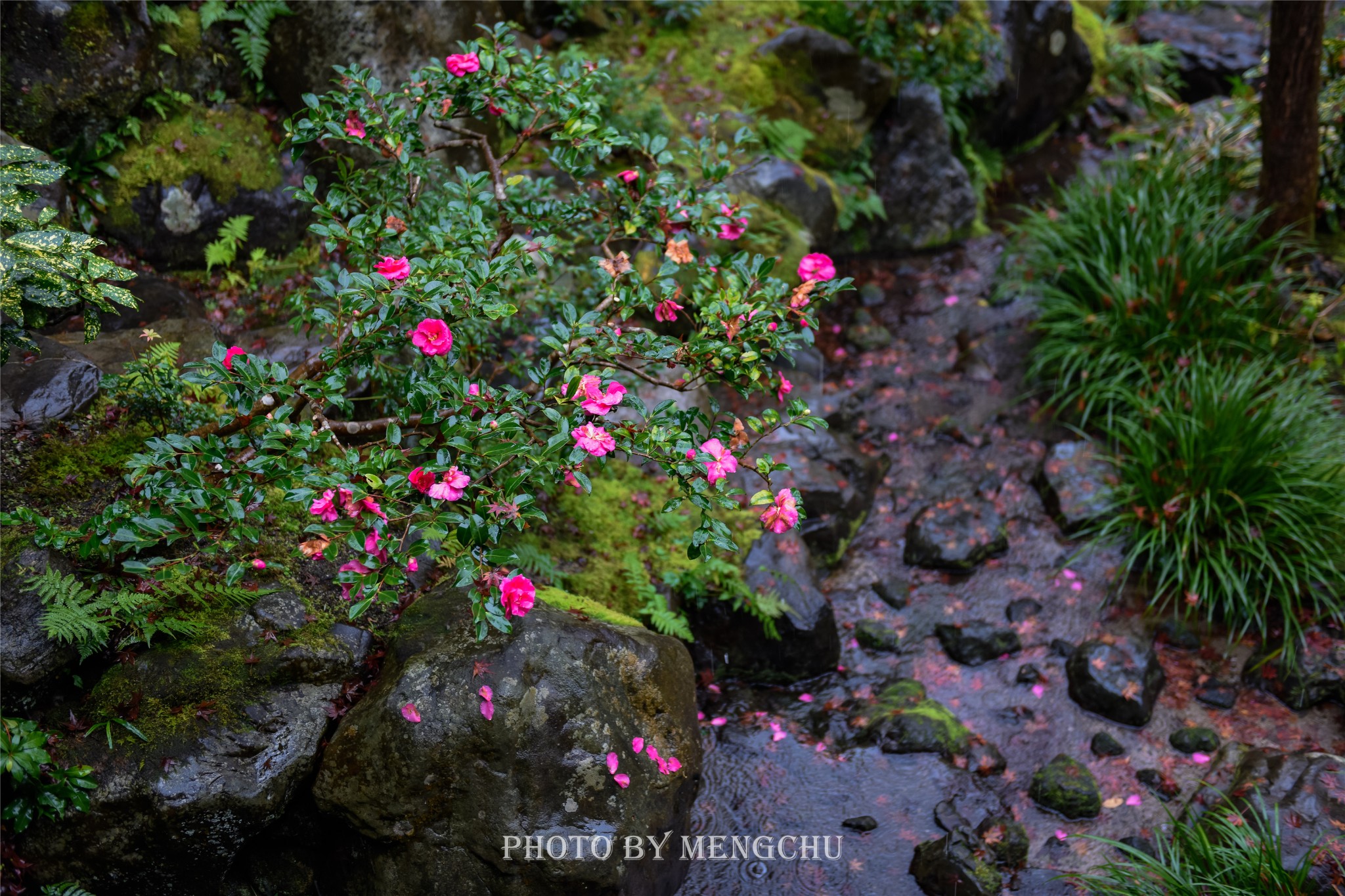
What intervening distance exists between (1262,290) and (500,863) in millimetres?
5924

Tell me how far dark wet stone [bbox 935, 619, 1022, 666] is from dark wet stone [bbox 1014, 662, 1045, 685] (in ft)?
0.46

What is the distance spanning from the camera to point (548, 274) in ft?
14.5

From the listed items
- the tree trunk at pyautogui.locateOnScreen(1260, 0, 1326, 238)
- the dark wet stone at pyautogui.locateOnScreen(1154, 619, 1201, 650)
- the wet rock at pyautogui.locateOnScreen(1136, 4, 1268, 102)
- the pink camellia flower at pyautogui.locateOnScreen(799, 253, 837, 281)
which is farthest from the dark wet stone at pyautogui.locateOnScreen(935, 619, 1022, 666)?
the wet rock at pyautogui.locateOnScreen(1136, 4, 1268, 102)

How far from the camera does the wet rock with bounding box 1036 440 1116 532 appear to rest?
16.7ft

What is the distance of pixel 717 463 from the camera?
2.70m

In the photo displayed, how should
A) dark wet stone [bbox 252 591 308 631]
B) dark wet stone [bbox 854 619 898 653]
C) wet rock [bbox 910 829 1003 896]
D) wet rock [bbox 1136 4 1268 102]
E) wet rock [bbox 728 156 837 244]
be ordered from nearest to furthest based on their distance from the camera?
dark wet stone [bbox 252 591 308 631] → wet rock [bbox 910 829 1003 896] → dark wet stone [bbox 854 619 898 653] → wet rock [bbox 728 156 837 244] → wet rock [bbox 1136 4 1268 102]

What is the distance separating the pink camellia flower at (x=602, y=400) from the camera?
2.54 metres

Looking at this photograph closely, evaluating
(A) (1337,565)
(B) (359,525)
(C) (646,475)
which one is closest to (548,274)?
(C) (646,475)

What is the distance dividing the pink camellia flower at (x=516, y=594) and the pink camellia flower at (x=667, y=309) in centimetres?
124

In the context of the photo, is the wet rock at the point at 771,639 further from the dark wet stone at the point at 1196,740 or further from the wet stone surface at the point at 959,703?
the dark wet stone at the point at 1196,740

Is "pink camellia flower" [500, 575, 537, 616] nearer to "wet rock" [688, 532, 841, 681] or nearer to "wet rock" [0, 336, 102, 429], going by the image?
"wet rock" [688, 532, 841, 681]

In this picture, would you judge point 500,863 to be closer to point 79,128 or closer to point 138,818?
point 138,818

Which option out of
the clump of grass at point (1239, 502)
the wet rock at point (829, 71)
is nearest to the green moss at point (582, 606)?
the clump of grass at point (1239, 502)

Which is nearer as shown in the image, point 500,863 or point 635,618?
point 500,863
